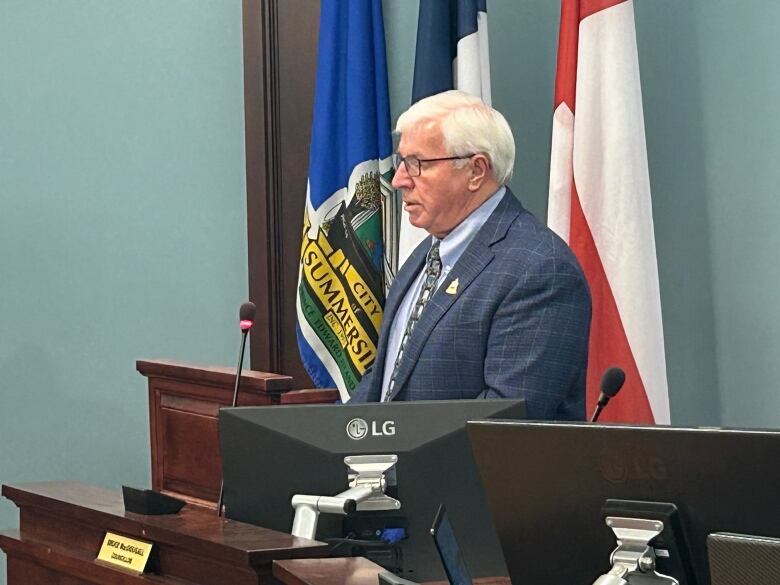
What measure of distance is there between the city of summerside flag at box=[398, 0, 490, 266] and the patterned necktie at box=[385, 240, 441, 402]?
59cm

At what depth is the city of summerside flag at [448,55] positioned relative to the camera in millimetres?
3752

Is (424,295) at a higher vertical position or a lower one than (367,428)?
higher

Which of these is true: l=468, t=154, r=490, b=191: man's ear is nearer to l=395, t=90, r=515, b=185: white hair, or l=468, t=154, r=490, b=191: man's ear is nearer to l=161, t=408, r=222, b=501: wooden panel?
l=395, t=90, r=515, b=185: white hair

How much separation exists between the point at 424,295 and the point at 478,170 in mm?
322

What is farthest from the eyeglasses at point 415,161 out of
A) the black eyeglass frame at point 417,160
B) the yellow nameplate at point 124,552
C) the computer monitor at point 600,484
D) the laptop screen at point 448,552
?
the laptop screen at point 448,552

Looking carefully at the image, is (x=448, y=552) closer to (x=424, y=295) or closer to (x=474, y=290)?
(x=474, y=290)

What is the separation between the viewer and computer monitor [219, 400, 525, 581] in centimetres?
208

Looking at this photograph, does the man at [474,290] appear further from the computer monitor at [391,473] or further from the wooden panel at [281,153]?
the wooden panel at [281,153]

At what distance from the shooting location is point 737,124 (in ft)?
11.4

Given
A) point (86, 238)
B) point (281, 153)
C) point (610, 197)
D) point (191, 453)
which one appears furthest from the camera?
point (86, 238)

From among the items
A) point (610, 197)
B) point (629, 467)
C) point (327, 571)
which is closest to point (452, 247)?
point (610, 197)

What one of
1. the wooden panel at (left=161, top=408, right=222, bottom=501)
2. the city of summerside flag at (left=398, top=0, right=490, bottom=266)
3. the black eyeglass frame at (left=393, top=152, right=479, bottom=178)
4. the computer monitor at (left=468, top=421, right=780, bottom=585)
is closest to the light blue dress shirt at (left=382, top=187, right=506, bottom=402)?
the black eyeglass frame at (left=393, top=152, right=479, bottom=178)

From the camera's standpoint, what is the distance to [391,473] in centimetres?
209

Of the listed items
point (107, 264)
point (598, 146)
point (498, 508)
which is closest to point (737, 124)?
point (598, 146)
